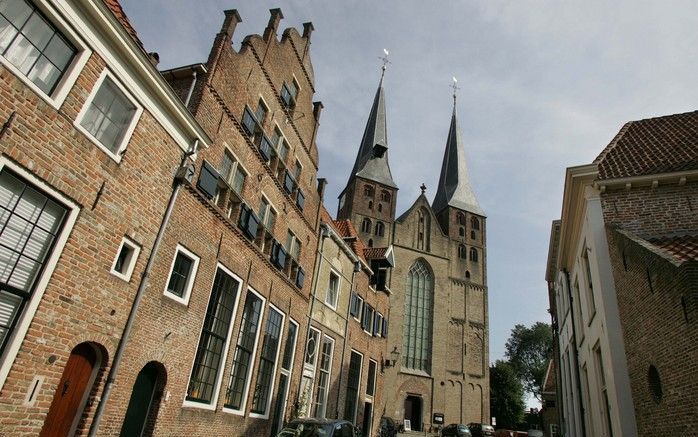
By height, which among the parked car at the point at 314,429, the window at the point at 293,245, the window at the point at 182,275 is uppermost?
the window at the point at 293,245

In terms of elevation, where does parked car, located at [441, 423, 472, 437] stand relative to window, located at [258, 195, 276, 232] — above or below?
below

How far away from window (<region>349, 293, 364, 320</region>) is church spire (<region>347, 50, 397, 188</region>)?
27241 mm

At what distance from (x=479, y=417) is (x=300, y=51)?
3415 cm

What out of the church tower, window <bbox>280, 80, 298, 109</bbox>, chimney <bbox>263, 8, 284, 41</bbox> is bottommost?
window <bbox>280, 80, 298, 109</bbox>

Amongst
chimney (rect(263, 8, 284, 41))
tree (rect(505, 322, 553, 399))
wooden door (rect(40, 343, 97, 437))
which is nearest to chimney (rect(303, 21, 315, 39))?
chimney (rect(263, 8, 284, 41))

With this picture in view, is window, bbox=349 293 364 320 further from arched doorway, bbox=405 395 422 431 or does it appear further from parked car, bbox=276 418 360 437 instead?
arched doorway, bbox=405 395 422 431

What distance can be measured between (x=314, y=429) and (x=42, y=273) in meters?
5.46

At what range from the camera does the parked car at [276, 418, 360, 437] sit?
8219 mm

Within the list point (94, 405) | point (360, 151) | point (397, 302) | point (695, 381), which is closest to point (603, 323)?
point (695, 381)

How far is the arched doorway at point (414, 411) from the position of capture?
36375mm

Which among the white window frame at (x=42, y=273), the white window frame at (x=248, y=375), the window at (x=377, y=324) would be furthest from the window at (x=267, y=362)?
Answer: the window at (x=377, y=324)

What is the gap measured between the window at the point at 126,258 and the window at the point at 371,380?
14.9 meters

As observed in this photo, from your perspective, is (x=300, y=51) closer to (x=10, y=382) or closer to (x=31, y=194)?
(x=31, y=194)

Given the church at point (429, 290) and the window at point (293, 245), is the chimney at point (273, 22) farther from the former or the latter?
the church at point (429, 290)
